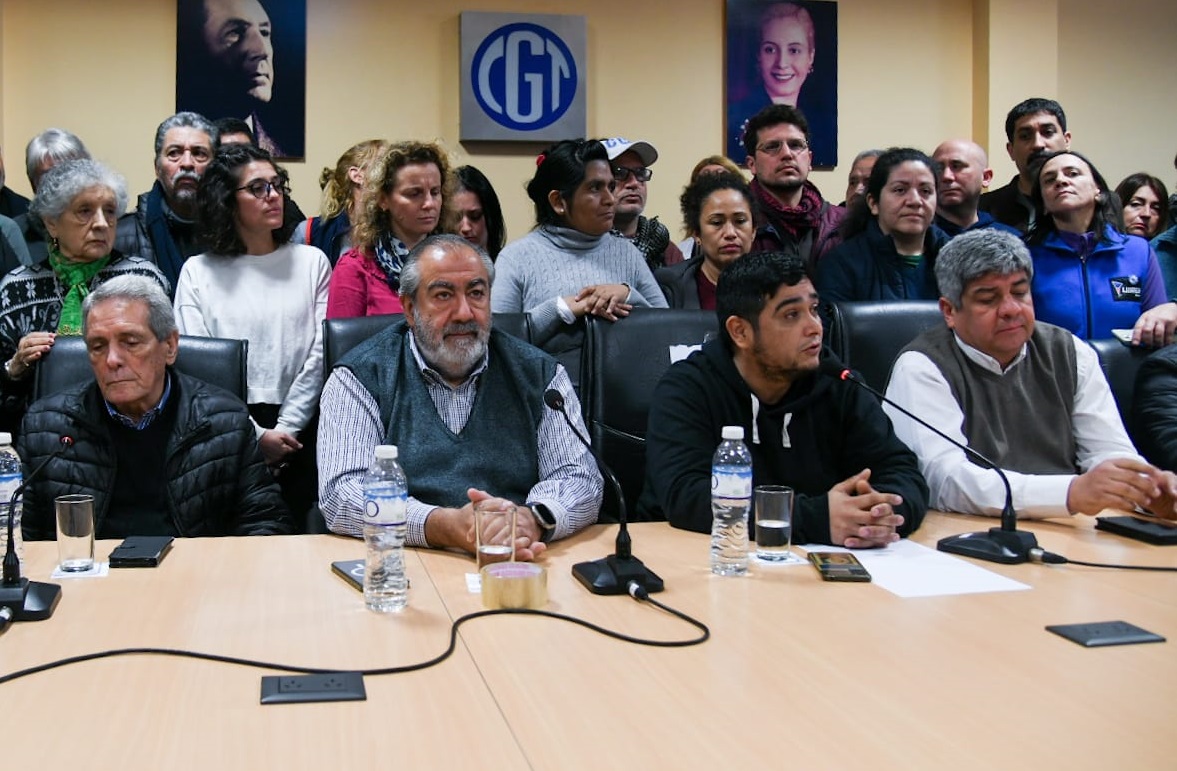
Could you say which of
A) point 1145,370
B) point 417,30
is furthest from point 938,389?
point 417,30

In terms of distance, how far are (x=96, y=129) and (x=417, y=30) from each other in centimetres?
143

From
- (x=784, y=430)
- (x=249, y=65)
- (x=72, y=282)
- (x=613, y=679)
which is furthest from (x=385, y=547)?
(x=249, y=65)

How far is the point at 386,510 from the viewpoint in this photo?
5.03 ft

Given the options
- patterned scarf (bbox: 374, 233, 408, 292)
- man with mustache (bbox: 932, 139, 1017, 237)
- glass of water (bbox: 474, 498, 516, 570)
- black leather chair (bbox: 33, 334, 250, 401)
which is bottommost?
glass of water (bbox: 474, 498, 516, 570)

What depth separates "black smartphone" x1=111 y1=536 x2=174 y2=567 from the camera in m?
1.74

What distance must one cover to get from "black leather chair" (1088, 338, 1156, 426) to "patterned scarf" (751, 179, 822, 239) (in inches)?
40.7

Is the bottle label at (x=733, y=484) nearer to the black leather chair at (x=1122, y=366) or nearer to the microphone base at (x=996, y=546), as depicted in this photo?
the microphone base at (x=996, y=546)

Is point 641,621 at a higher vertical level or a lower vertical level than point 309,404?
lower

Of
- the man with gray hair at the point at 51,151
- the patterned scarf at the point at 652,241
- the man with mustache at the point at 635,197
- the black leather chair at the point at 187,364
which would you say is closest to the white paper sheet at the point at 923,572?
the black leather chair at the point at 187,364

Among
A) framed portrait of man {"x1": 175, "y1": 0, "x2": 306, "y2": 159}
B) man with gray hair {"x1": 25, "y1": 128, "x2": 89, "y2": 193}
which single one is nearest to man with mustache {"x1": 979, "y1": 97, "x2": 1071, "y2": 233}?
framed portrait of man {"x1": 175, "y1": 0, "x2": 306, "y2": 159}

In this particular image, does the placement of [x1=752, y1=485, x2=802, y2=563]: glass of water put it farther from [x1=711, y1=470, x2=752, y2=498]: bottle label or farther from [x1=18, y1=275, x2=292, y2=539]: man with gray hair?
[x1=18, y1=275, x2=292, y2=539]: man with gray hair

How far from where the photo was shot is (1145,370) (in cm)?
273

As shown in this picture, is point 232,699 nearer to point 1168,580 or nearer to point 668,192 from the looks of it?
point 1168,580

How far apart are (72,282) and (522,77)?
2.51 metres
